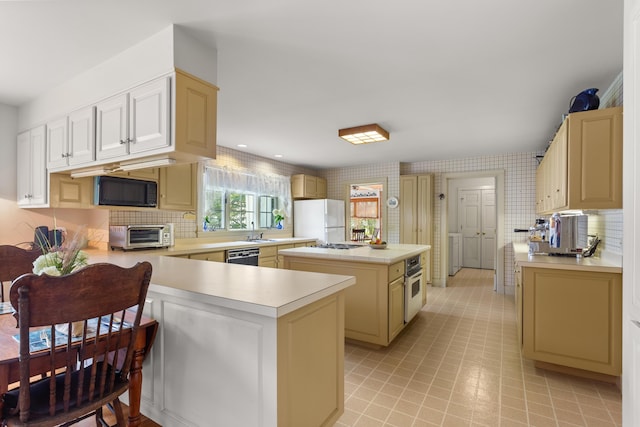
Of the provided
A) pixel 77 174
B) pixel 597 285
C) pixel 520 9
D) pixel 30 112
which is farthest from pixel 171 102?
pixel 597 285

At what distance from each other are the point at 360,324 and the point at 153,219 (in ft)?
9.33

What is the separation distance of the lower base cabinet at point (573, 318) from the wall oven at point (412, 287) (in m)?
1.02

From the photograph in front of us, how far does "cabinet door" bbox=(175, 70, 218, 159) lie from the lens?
1.81m

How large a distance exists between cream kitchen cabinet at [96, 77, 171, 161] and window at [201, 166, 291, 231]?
2.32m

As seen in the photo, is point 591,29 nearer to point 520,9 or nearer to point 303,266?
point 520,9

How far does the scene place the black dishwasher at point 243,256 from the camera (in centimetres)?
400

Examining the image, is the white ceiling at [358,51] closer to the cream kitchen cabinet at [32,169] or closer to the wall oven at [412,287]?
the cream kitchen cabinet at [32,169]

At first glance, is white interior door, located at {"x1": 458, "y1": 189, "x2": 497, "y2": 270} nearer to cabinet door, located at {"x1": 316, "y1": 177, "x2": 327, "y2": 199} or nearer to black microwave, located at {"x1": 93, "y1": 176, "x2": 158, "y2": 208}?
cabinet door, located at {"x1": 316, "y1": 177, "x2": 327, "y2": 199}

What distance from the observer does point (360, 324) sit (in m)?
2.92

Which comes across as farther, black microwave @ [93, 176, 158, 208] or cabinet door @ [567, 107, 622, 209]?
black microwave @ [93, 176, 158, 208]

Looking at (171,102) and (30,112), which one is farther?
(30,112)

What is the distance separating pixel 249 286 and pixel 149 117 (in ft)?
4.16

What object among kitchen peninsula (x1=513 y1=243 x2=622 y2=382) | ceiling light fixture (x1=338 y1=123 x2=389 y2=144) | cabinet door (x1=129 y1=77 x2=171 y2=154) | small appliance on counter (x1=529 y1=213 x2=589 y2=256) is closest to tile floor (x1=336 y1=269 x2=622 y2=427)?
kitchen peninsula (x1=513 y1=243 x2=622 y2=382)

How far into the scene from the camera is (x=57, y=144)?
2.61 m
